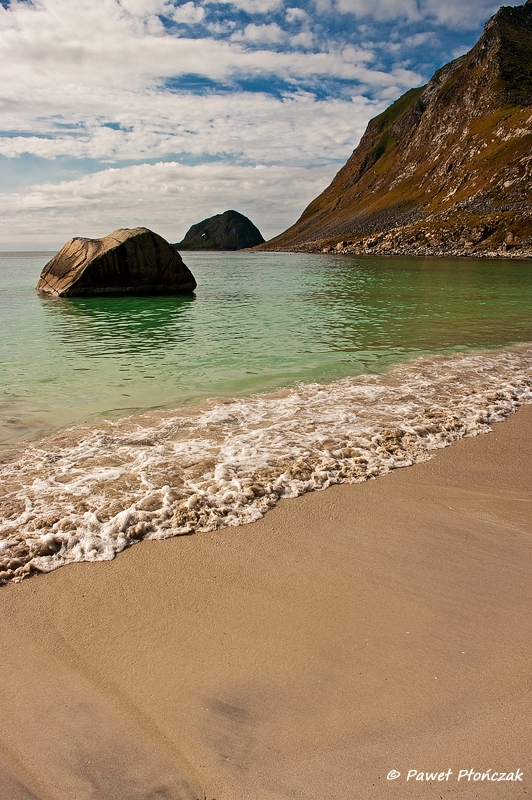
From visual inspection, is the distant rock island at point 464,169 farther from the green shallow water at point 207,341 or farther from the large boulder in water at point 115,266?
the large boulder in water at point 115,266

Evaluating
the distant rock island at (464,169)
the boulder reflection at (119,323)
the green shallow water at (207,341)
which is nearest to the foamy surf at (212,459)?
the green shallow water at (207,341)

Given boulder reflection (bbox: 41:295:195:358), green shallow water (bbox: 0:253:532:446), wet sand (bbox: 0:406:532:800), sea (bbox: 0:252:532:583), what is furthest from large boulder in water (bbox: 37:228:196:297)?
wet sand (bbox: 0:406:532:800)

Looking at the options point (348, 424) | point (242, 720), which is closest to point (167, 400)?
point (348, 424)

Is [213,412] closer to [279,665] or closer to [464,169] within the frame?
[279,665]

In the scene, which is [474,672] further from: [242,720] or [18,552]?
[18,552]

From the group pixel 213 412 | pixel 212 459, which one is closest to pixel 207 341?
pixel 213 412

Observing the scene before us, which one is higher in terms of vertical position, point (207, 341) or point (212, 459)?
point (207, 341)

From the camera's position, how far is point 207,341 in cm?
1761

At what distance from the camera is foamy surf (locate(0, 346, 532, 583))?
537cm

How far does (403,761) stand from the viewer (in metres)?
2.87

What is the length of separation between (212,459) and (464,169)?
143070mm

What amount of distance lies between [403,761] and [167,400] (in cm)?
841

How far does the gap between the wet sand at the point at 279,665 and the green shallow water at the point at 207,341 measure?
5.08m

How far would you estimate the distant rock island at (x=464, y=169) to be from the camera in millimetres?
88562
